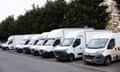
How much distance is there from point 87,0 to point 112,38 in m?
22.4

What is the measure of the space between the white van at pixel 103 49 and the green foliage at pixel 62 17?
759 inches

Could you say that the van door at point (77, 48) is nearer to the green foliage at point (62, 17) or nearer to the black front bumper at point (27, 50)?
the black front bumper at point (27, 50)

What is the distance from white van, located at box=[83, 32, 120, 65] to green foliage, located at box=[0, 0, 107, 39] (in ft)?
63.3

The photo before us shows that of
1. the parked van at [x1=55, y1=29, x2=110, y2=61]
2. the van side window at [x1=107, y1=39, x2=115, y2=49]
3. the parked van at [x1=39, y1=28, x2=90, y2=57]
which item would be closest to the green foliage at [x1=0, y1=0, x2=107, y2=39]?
the parked van at [x1=39, y1=28, x2=90, y2=57]

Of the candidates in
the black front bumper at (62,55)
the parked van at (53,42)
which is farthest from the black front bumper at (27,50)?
the black front bumper at (62,55)

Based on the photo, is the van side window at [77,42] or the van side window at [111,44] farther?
the van side window at [77,42]

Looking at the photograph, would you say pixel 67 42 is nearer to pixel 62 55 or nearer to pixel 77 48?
pixel 77 48

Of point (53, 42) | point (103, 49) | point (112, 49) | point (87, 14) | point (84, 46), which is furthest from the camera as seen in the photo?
point (87, 14)

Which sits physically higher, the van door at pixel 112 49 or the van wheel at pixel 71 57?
the van door at pixel 112 49

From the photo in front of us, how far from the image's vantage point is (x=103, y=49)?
18.9 m

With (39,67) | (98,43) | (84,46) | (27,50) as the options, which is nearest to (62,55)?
(84,46)

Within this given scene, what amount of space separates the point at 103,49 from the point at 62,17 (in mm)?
31595

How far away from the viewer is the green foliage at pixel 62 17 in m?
40.4

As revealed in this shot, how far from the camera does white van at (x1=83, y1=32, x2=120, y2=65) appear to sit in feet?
61.4
